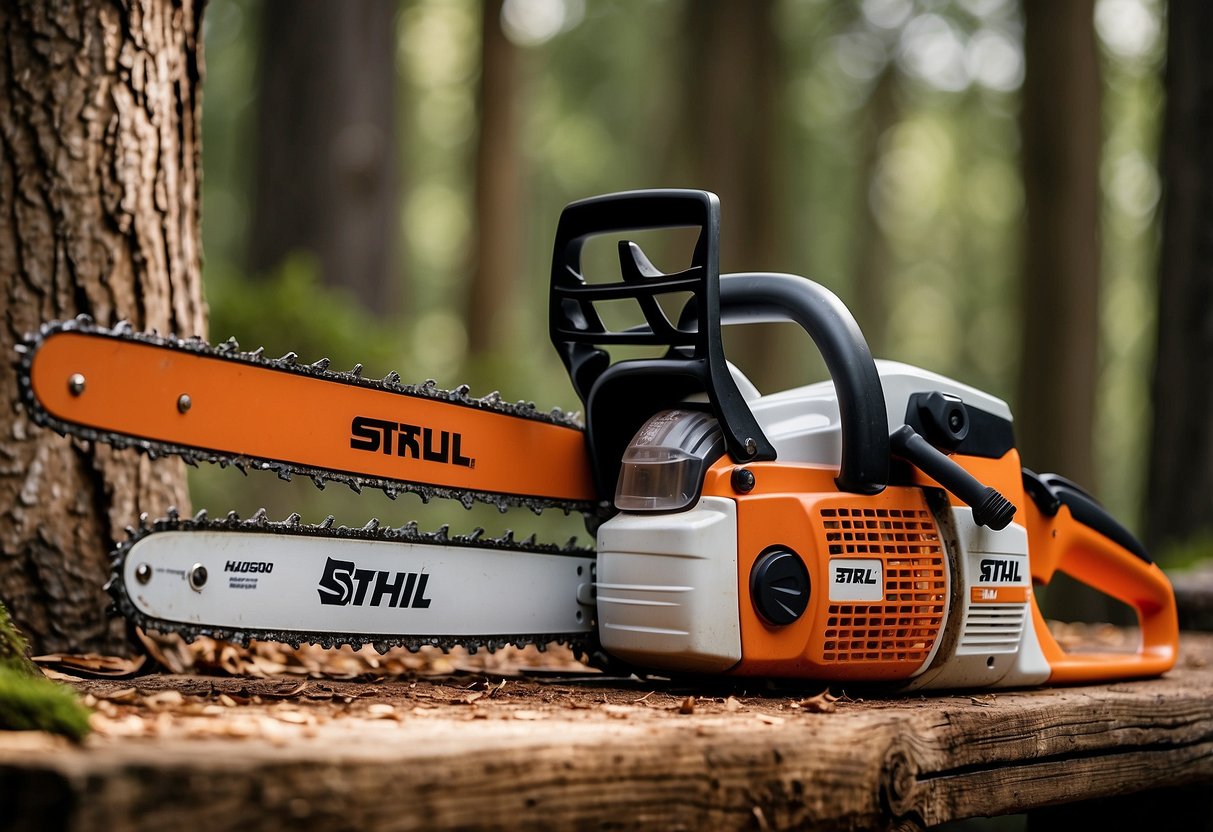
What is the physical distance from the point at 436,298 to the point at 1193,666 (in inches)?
767

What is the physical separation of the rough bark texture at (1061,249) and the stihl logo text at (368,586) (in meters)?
6.83

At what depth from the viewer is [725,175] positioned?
1130 centimetres

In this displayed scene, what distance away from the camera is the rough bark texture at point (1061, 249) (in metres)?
8.10

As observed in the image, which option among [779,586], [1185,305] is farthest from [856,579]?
[1185,305]

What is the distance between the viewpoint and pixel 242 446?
1.99 metres

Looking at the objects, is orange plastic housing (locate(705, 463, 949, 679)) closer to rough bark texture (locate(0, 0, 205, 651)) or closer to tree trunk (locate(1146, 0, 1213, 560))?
rough bark texture (locate(0, 0, 205, 651))

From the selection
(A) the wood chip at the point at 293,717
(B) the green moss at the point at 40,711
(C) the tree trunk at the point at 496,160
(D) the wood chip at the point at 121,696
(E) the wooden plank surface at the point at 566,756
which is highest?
(C) the tree trunk at the point at 496,160

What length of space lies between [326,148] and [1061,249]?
489cm

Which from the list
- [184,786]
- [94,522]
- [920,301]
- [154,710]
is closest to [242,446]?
[154,710]

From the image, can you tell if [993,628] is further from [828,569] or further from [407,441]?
[407,441]

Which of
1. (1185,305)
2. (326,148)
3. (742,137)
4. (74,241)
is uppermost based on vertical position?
(742,137)

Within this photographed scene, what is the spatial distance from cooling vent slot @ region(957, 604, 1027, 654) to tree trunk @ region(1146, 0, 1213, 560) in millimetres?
4169

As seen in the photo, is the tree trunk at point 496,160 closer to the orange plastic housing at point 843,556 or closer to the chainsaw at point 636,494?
the chainsaw at point 636,494

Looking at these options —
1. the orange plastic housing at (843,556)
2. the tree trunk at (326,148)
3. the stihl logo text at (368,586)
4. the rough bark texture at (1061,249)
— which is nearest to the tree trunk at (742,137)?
the rough bark texture at (1061,249)
